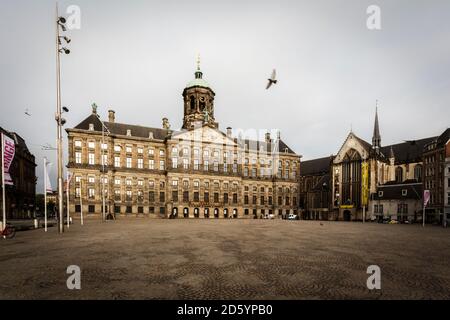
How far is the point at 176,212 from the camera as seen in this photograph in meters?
60.8

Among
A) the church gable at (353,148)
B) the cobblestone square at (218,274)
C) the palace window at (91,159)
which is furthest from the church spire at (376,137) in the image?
the palace window at (91,159)

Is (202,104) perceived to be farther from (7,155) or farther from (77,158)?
(7,155)

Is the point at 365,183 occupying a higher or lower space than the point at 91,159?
lower

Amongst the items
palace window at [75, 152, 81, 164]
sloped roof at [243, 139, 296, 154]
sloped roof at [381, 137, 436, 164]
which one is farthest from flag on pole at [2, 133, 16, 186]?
sloped roof at [381, 137, 436, 164]

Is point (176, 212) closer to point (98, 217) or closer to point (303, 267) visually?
point (98, 217)

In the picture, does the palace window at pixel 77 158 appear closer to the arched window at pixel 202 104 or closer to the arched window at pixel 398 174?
the arched window at pixel 202 104

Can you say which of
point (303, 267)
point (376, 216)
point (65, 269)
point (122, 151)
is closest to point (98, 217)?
point (122, 151)

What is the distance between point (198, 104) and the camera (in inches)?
2650

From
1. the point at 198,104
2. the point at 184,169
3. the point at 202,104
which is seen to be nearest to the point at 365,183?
the point at 184,169

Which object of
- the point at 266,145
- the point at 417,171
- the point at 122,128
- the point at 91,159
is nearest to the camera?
the point at 91,159

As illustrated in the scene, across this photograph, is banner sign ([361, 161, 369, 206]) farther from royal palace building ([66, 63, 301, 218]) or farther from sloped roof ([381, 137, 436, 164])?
royal palace building ([66, 63, 301, 218])

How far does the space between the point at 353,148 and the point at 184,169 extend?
4482 cm
